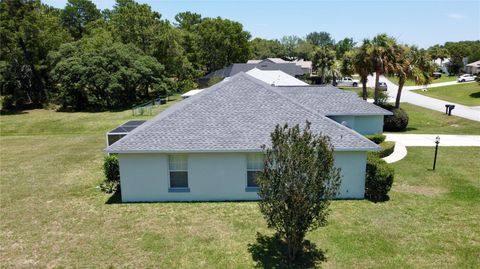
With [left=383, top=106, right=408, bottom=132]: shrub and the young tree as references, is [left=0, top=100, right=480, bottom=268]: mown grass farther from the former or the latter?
[left=383, top=106, right=408, bottom=132]: shrub

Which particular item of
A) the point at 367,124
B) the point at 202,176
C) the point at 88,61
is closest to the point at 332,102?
the point at 367,124

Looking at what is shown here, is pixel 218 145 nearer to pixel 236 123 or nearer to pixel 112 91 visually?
pixel 236 123

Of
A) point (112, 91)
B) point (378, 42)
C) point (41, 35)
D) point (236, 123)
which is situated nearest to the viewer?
point (236, 123)

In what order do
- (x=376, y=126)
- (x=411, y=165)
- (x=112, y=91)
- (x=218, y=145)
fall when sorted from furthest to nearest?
(x=112, y=91) < (x=376, y=126) < (x=411, y=165) < (x=218, y=145)

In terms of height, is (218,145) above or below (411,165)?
above

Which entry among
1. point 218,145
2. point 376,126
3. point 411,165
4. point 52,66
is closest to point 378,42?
point 376,126

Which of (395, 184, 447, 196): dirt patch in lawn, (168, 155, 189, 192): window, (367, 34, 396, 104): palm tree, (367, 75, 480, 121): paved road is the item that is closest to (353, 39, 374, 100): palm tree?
(367, 34, 396, 104): palm tree

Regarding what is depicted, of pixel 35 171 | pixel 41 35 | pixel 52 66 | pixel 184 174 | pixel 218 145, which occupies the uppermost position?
pixel 41 35

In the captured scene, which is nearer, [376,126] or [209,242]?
[209,242]
